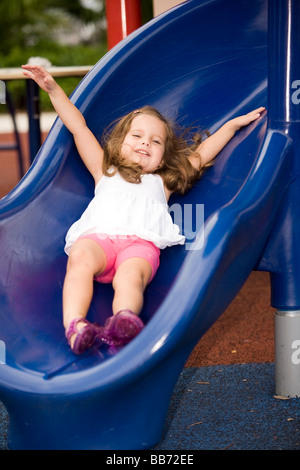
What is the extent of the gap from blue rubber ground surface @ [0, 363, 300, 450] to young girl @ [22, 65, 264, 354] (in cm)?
34

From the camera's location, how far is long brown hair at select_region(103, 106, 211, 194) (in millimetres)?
2088

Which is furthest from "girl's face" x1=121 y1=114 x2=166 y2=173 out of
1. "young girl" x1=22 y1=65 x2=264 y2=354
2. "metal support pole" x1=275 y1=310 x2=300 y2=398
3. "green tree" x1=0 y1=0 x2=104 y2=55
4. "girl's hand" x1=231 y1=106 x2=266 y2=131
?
"green tree" x1=0 y1=0 x2=104 y2=55

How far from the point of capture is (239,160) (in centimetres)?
212

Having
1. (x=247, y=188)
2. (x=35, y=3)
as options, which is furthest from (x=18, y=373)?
(x=35, y=3)

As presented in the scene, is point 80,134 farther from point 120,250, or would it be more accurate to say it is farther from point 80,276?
point 80,276

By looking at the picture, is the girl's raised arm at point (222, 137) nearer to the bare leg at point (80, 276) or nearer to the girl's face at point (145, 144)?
the girl's face at point (145, 144)

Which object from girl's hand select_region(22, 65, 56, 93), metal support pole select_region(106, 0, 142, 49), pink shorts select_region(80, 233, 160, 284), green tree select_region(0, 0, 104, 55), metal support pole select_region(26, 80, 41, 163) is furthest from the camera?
green tree select_region(0, 0, 104, 55)

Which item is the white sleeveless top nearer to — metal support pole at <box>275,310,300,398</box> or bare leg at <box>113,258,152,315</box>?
bare leg at <box>113,258,152,315</box>

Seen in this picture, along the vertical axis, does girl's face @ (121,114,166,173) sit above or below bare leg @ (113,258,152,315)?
above

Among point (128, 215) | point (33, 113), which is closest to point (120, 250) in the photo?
point (128, 215)

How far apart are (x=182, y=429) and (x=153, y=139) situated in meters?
0.85

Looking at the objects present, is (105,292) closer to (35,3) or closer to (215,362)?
(215,362)

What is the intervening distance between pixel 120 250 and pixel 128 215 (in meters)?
0.12

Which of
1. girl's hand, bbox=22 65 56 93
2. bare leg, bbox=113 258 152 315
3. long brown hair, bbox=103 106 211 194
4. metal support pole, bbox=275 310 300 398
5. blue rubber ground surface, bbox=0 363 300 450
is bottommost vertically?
blue rubber ground surface, bbox=0 363 300 450
